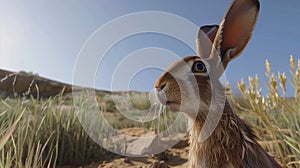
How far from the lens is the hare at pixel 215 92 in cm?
175

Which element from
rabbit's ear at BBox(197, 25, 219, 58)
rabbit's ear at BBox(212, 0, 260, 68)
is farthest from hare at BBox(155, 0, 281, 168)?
rabbit's ear at BBox(197, 25, 219, 58)

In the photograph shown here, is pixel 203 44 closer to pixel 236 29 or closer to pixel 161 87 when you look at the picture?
pixel 236 29

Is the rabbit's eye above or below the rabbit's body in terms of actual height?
above

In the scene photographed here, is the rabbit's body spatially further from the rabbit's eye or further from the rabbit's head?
the rabbit's eye

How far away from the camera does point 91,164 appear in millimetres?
3750

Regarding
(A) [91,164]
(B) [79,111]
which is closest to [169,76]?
(A) [91,164]

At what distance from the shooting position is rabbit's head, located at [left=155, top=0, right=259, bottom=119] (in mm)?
1781

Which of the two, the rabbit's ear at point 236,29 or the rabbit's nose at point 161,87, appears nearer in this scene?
the rabbit's nose at point 161,87

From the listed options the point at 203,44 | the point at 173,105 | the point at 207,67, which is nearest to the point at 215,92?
the point at 207,67

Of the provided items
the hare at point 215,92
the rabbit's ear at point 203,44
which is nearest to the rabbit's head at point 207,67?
the hare at point 215,92

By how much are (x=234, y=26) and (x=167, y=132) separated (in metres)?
3.01

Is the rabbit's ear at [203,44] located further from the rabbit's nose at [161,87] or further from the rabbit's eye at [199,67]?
the rabbit's nose at [161,87]

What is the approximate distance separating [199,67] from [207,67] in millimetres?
59

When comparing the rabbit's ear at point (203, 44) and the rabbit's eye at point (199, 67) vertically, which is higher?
the rabbit's ear at point (203, 44)
